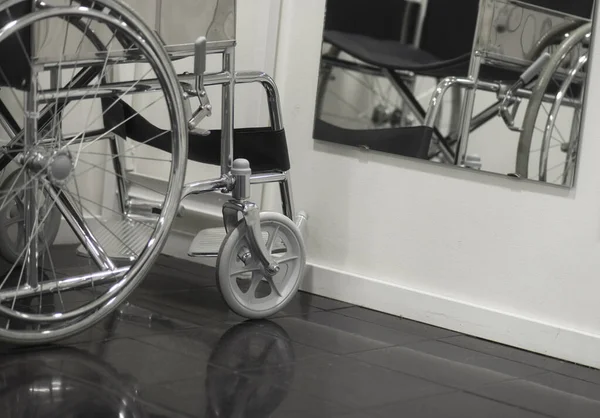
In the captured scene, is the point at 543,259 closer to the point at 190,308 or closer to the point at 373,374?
the point at 373,374

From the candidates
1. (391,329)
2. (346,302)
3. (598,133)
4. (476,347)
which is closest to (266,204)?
(346,302)

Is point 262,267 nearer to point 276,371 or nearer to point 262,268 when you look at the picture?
point 262,268

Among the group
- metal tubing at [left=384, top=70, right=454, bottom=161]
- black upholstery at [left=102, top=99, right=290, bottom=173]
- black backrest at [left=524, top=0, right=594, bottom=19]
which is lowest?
black upholstery at [left=102, top=99, right=290, bottom=173]

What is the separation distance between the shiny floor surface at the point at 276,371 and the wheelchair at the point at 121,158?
0.09m

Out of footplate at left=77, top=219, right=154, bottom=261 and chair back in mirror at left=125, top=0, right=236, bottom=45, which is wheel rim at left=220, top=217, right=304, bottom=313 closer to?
footplate at left=77, top=219, right=154, bottom=261

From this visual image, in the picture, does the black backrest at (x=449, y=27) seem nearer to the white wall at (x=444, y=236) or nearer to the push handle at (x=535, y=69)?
the push handle at (x=535, y=69)

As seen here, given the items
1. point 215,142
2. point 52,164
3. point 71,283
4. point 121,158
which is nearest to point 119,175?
point 121,158

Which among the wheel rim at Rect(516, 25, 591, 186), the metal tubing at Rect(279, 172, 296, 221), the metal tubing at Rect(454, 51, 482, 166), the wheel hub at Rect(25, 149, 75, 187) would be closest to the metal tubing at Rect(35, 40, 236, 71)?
the wheel hub at Rect(25, 149, 75, 187)

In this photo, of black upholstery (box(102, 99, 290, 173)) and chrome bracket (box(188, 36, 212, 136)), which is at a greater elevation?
chrome bracket (box(188, 36, 212, 136))

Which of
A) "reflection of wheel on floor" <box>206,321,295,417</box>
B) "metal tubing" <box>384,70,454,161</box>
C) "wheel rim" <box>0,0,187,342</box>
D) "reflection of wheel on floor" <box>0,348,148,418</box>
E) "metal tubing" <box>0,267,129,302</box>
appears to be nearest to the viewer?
"reflection of wheel on floor" <box>0,348,148,418</box>

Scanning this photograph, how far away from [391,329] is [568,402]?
53cm

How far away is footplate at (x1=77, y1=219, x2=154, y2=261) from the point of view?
2.33m

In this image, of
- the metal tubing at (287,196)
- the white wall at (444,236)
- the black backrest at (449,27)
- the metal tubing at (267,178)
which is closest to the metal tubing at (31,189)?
the metal tubing at (267,178)

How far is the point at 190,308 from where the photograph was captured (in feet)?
7.57
